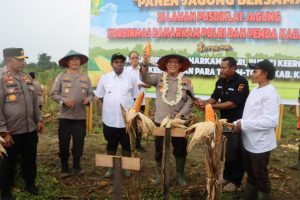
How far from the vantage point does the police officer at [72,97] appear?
5219 millimetres

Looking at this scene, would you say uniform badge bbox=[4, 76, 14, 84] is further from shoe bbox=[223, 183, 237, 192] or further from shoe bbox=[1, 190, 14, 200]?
shoe bbox=[223, 183, 237, 192]

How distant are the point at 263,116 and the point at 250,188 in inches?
39.0

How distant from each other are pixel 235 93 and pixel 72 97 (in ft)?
7.51

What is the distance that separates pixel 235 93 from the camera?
4742mm

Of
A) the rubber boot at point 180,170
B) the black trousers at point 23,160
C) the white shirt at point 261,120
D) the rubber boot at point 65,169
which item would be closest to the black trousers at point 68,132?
the rubber boot at point 65,169

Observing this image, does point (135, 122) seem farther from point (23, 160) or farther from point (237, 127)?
point (23, 160)

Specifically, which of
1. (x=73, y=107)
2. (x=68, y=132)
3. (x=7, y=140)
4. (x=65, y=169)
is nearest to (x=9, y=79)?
(x=7, y=140)

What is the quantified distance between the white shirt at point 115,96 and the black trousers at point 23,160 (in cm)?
107

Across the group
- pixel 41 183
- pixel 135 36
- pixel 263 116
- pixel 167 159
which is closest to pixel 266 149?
pixel 263 116

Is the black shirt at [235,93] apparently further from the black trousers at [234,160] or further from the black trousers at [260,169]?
the black trousers at [260,169]

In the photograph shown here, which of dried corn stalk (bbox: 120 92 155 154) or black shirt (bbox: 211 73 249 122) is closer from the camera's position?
dried corn stalk (bbox: 120 92 155 154)

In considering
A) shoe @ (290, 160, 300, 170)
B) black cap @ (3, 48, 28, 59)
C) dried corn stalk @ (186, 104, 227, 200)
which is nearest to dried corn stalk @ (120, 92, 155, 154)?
dried corn stalk @ (186, 104, 227, 200)

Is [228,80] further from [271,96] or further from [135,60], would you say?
[135,60]

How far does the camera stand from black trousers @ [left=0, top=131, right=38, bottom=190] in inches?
174
